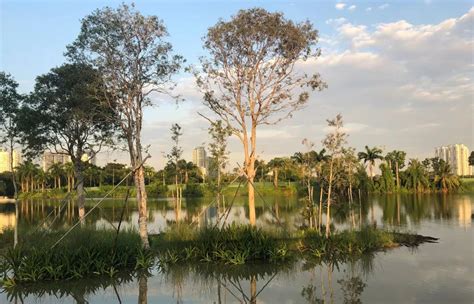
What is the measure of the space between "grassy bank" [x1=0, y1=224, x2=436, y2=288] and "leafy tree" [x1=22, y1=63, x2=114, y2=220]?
228 inches

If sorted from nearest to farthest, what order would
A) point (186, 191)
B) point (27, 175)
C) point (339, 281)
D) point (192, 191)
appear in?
1. point (339, 281)
2. point (192, 191)
3. point (186, 191)
4. point (27, 175)

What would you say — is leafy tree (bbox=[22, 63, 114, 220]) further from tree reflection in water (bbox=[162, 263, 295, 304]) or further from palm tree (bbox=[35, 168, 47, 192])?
palm tree (bbox=[35, 168, 47, 192])

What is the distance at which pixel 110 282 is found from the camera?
482 inches

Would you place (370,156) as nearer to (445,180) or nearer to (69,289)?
(445,180)

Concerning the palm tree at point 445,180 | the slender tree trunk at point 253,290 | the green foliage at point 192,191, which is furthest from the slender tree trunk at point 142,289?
the palm tree at point 445,180

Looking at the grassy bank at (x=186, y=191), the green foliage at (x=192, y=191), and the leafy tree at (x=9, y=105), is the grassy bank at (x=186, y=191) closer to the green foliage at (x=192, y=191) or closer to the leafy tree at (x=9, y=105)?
the green foliage at (x=192, y=191)

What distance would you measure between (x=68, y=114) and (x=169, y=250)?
29.5ft

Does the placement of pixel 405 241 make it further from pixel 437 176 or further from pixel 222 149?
pixel 437 176

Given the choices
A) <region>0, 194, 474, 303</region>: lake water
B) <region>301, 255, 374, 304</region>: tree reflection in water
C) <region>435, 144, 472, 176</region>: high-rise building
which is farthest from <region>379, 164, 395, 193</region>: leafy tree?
<region>435, 144, 472, 176</region>: high-rise building

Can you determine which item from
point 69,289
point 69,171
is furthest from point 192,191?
point 69,289

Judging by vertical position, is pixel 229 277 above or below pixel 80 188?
below

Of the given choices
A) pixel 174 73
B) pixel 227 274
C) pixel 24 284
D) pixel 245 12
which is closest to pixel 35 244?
pixel 24 284

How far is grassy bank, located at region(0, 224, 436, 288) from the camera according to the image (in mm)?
12273

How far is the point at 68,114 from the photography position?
20188mm
